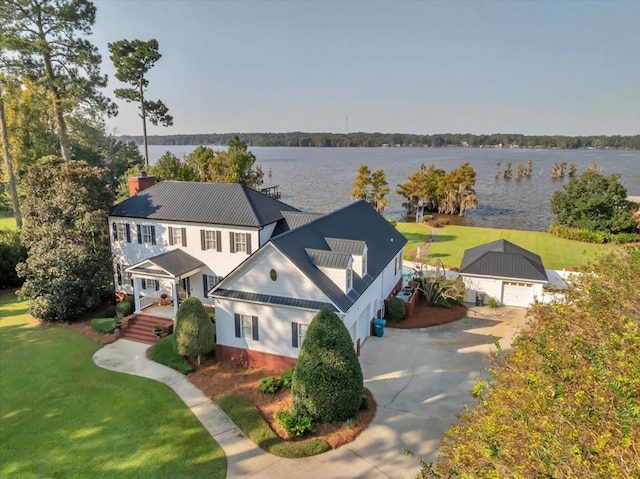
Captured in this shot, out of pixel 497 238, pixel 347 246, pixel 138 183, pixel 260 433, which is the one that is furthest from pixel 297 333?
pixel 497 238

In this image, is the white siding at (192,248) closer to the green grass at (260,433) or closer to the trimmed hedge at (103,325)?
the trimmed hedge at (103,325)

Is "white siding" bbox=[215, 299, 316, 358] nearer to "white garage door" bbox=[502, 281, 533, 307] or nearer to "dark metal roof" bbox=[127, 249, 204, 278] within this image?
"dark metal roof" bbox=[127, 249, 204, 278]

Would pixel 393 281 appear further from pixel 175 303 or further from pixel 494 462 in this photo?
pixel 494 462

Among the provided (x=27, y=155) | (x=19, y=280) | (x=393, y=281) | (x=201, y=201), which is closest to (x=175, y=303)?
(x=201, y=201)

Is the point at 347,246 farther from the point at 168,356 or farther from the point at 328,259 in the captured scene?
the point at 168,356

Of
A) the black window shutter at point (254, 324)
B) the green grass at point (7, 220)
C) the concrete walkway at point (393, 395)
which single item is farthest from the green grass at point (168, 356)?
the green grass at point (7, 220)

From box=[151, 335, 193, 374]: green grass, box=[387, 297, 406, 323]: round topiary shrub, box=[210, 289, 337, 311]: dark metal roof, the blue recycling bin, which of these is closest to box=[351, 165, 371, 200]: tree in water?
box=[387, 297, 406, 323]: round topiary shrub
